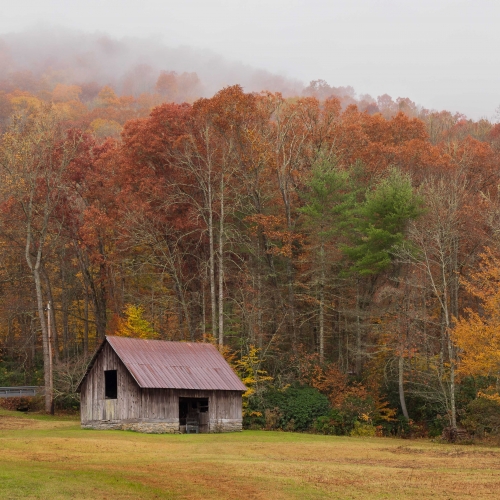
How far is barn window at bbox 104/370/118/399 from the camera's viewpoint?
42969 millimetres

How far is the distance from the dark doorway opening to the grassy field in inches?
220

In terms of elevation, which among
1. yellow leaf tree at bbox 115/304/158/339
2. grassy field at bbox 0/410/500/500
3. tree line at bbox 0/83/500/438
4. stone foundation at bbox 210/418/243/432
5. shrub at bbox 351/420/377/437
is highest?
tree line at bbox 0/83/500/438

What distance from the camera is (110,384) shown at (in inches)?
1721

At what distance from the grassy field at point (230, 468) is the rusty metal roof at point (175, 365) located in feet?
13.2

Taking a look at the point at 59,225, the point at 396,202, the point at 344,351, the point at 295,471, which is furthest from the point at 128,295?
the point at 295,471

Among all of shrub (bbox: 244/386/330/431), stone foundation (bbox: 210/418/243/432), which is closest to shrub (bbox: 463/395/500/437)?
shrub (bbox: 244/386/330/431)

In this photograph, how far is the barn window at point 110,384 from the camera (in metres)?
43.0

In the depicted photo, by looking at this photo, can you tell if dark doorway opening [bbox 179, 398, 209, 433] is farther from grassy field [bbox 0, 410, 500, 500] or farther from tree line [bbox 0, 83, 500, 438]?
grassy field [bbox 0, 410, 500, 500]

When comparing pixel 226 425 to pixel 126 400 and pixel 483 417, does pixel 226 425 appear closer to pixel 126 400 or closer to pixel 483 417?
pixel 126 400

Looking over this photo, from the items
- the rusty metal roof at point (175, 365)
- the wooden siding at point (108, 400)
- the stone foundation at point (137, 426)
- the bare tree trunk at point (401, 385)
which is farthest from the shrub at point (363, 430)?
the wooden siding at point (108, 400)

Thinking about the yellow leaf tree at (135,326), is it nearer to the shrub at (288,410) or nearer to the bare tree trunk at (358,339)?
the shrub at (288,410)

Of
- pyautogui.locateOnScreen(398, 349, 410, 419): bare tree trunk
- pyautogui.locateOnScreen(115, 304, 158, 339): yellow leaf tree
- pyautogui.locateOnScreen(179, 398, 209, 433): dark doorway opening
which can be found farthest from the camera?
pyautogui.locateOnScreen(115, 304, 158, 339): yellow leaf tree

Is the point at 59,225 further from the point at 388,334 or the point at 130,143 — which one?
the point at 388,334

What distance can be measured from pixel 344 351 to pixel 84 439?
28557 millimetres
